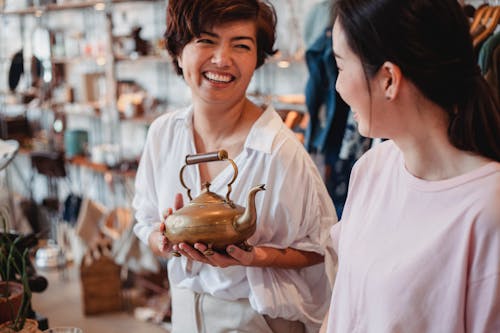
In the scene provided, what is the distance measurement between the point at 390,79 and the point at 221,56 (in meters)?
0.61

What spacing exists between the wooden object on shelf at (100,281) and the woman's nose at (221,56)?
9.25ft

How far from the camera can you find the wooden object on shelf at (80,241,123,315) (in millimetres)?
4074

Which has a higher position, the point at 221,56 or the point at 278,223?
the point at 221,56

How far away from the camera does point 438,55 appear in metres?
0.99

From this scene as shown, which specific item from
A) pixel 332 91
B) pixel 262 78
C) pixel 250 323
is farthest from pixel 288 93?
pixel 250 323

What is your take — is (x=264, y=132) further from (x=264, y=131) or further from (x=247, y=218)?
(x=247, y=218)

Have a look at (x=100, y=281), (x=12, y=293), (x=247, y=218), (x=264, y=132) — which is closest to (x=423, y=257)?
(x=247, y=218)

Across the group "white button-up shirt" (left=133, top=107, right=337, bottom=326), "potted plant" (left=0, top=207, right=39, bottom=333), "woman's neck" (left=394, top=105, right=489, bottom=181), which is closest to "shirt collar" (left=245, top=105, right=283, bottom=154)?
"white button-up shirt" (left=133, top=107, right=337, bottom=326)

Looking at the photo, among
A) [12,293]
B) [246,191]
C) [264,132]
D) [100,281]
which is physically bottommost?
[100,281]

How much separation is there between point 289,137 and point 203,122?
0.92 ft

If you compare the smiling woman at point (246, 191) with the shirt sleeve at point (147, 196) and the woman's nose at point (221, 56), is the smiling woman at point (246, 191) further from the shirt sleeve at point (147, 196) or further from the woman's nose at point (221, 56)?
the shirt sleeve at point (147, 196)

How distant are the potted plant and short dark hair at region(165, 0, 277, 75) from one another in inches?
26.7

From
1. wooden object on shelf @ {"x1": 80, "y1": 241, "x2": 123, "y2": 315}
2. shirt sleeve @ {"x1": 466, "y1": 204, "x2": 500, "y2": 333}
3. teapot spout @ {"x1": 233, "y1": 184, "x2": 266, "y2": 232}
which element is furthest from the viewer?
wooden object on shelf @ {"x1": 80, "y1": 241, "x2": 123, "y2": 315}

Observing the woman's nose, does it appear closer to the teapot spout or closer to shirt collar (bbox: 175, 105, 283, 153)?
shirt collar (bbox: 175, 105, 283, 153)
